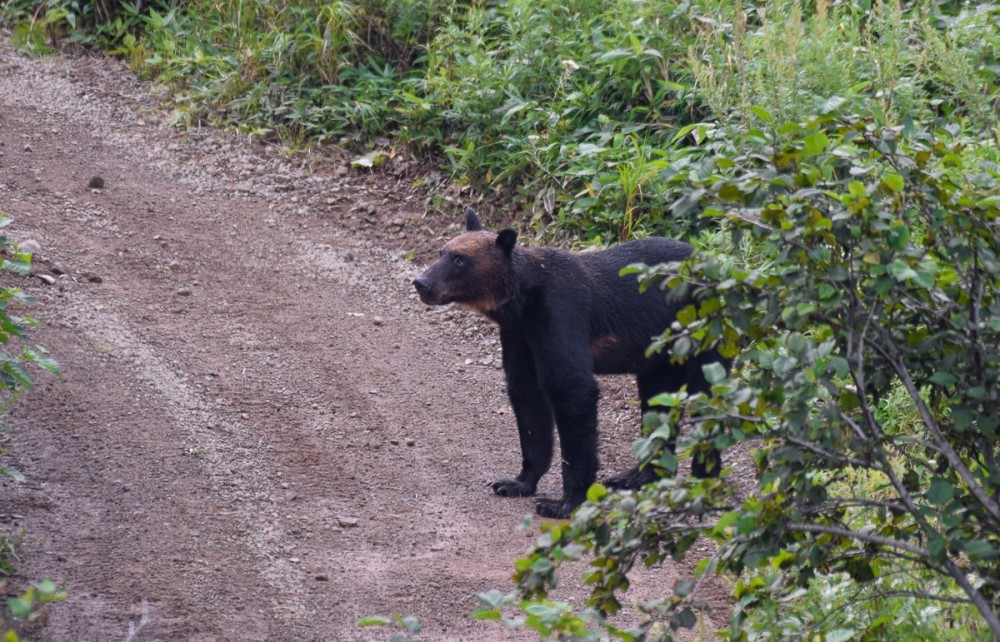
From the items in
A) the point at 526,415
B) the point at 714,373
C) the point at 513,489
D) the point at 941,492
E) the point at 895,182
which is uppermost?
the point at 895,182

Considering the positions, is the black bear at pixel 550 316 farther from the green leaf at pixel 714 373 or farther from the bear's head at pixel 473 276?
the green leaf at pixel 714 373

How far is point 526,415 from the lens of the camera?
623 centimetres

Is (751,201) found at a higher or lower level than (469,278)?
higher

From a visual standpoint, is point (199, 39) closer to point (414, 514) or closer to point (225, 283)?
point (225, 283)

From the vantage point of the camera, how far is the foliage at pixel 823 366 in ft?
10.8

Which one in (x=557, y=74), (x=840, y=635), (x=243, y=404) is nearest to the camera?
(x=840, y=635)

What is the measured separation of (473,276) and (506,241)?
27 cm

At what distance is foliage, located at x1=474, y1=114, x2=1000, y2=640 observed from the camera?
3.28 metres

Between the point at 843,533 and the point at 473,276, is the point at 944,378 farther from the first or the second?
the point at 473,276

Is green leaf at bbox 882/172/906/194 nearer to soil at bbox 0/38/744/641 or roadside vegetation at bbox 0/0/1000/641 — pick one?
roadside vegetation at bbox 0/0/1000/641

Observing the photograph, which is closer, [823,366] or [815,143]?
[823,366]

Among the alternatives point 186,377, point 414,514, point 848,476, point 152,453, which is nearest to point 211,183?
point 186,377

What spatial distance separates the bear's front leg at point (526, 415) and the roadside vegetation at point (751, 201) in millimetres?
739

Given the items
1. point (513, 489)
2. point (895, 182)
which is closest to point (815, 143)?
point (895, 182)
